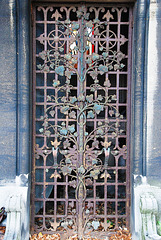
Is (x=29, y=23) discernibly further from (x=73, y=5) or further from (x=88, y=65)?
(x=88, y=65)

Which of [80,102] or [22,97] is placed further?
[80,102]

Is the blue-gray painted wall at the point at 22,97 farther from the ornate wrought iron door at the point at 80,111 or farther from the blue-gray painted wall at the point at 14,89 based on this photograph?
the ornate wrought iron door at the point at 80,111

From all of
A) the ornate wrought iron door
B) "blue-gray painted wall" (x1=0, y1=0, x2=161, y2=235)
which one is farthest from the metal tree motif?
"blue-gray painted wall" (x1=0, y1=0, x2=161, y2=235)

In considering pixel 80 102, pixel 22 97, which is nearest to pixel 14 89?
pixel 22 97

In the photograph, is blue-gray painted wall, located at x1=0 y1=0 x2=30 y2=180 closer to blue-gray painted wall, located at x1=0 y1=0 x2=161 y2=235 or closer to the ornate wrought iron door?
blue-gray painted wall, located at x1=0 y1=0 x2=161 y2=235

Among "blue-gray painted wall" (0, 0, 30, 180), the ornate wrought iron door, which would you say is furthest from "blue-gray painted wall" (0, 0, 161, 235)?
the ornate wrought iron door

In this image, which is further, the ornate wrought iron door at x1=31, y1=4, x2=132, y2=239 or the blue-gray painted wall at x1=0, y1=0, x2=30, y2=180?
the ornate wrought iron door at x1=31, y1=4, x2=132, y2=239

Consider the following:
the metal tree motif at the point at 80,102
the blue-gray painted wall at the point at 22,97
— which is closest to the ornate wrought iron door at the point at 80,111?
the metal tree motif at the point at 80,102

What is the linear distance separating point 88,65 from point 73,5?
1133mm

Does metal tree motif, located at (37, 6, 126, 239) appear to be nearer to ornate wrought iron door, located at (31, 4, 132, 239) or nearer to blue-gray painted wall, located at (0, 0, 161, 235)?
ornate wrought iron door, located at (31, 4, 132, 239)

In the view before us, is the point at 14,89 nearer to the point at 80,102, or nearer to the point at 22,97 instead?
the point at 22,97

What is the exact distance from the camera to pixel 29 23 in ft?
12.0

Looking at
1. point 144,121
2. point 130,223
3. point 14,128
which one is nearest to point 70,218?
point 130,223

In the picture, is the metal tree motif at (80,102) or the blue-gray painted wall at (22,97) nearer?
the blue-gray painted wall at (22,97)
